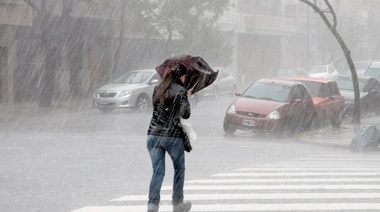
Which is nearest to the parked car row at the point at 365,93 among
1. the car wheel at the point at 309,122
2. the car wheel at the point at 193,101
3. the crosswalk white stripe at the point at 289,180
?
the car wheel at the point at 309,122

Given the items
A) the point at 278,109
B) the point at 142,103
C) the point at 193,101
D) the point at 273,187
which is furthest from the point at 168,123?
the point at 193,101

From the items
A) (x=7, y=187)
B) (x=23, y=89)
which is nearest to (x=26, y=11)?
(x=23, y=89)

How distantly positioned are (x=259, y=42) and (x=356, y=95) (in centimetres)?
3904

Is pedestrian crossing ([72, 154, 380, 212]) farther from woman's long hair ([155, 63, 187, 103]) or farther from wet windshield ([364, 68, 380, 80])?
wet windshield ([364, 68, 380, 80])

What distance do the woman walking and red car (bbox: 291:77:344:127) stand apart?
49.2ft

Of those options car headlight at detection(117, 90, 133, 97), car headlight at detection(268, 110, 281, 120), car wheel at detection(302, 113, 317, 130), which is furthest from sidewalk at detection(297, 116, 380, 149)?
car headlight at detection(117, 90, 133, 97)

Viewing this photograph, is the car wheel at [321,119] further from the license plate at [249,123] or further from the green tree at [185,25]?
the green tree at [185,25]

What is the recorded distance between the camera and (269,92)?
21594mm

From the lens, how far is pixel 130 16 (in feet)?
129

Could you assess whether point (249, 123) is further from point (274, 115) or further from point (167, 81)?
point (167, 81)

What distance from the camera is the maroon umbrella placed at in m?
8.52

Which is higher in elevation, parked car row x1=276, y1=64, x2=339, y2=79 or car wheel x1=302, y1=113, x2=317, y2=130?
car wheel x1=302, y1=113, x2=317, y2=130

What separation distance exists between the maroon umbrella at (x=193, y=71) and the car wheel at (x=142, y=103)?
20.4m

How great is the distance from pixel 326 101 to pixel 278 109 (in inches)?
152
